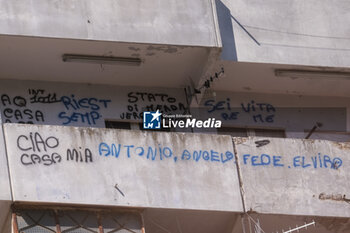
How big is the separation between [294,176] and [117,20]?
3.46 m

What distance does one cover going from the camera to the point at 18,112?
53.5 ft

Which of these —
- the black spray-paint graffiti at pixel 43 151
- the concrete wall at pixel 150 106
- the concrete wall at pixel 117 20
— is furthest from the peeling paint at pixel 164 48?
the black spray-paint graffiti at pixel 43 151

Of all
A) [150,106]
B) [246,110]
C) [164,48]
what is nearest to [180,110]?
[150,106]

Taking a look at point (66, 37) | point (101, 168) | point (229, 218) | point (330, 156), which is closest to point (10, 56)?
point (66, 37)

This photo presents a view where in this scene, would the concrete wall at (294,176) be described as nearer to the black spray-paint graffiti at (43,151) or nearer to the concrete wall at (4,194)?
the black spray-paint graffiti at (43,151)

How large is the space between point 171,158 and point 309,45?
3.39 metres

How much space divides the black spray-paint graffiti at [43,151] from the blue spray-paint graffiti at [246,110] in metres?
3.51

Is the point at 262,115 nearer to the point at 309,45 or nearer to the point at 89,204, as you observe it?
the point at 309,45

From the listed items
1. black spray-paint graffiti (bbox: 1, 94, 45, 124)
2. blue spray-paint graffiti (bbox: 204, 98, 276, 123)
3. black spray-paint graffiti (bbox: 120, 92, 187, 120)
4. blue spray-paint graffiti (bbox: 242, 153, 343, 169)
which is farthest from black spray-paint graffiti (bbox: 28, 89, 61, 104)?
blue spray-paint graffiti (bbox: 242, 153, 343, 169)

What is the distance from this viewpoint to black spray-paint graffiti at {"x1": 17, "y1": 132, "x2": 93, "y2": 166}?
47.2ft

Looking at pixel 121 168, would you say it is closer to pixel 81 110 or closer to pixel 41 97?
pixel 81 110

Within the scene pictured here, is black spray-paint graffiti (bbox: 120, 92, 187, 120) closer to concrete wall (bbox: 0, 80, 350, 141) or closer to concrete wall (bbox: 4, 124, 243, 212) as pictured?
concrete wall (bbox: 0, 80, 350, 141)

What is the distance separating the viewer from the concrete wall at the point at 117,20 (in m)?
15.4

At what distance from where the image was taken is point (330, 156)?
16109 mm
